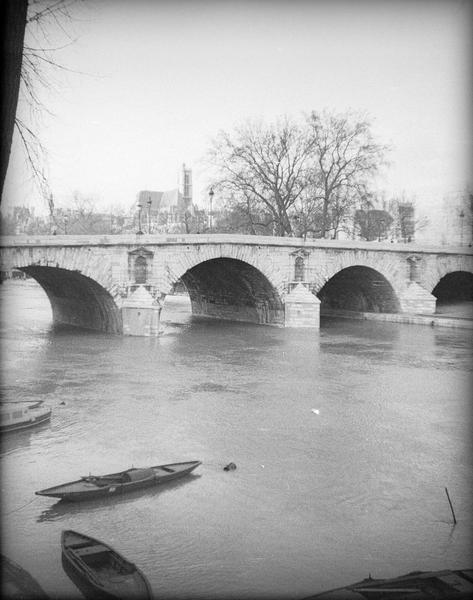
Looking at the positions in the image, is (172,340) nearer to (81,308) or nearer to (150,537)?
(81,308)

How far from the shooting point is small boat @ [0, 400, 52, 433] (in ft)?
38.4

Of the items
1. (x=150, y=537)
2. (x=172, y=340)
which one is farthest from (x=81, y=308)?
(x=150, y=537)

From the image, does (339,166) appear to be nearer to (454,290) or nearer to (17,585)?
(454,290)

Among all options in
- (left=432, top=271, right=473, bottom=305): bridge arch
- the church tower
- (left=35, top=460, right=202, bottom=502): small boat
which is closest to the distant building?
the church tower

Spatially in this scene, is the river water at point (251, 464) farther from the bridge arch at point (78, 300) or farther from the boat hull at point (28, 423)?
the bridge arch at point (78, 300)

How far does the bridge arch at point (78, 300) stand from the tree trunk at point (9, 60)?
20.7 meters

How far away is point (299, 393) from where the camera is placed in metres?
15.8

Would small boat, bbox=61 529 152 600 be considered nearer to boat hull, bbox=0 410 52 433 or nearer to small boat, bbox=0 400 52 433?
boat hull, bbox=0 410 52 433

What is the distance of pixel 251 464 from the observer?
10.3 metres

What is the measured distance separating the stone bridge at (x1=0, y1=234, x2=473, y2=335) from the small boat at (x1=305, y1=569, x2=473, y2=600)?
17.1 meters

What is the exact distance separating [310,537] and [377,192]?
37345 millimetres

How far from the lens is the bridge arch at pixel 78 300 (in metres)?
25.8

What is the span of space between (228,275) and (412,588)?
85.5 feet

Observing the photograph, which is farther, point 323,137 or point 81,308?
point 323,137
